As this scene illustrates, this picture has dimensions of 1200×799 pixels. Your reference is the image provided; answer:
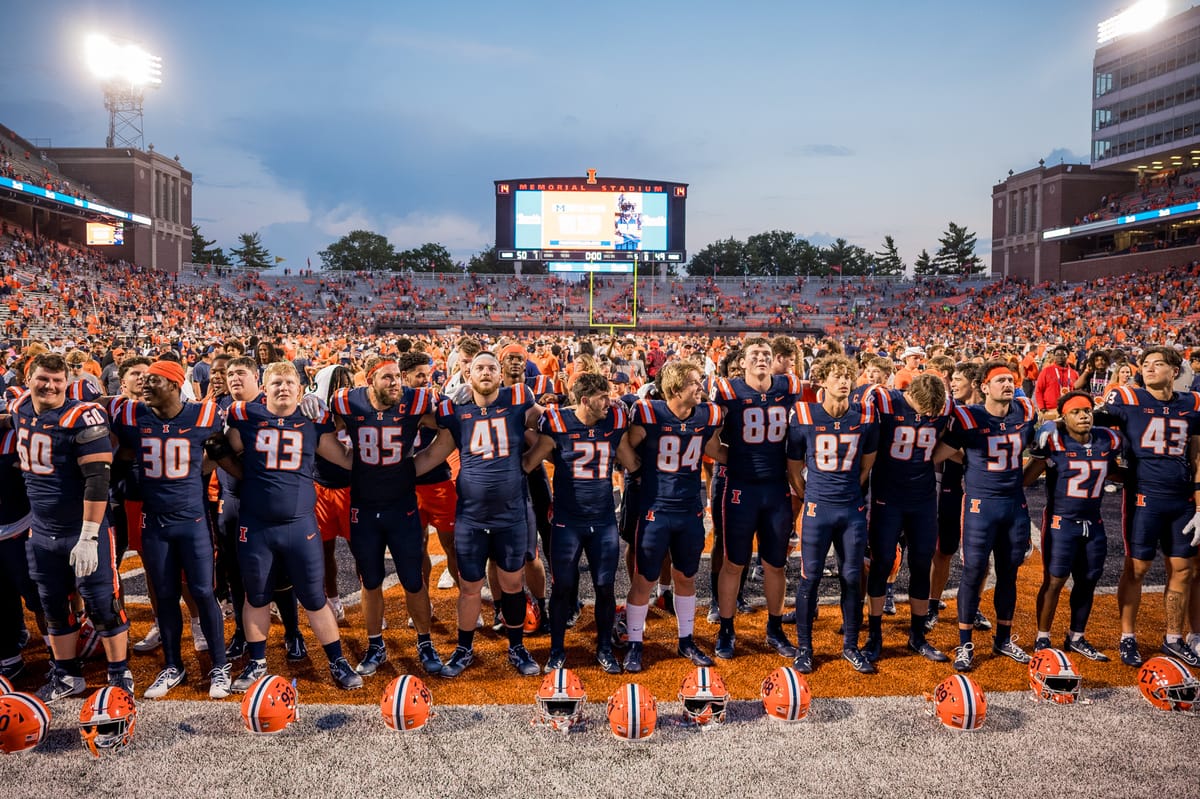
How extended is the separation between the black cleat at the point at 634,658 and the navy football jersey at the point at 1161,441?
358 cm

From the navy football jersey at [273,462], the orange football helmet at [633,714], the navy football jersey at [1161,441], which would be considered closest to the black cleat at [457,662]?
the orange football helmet at [633,714]

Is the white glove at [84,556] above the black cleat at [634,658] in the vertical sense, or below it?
above

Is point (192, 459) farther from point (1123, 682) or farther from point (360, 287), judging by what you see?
point (360, 287)

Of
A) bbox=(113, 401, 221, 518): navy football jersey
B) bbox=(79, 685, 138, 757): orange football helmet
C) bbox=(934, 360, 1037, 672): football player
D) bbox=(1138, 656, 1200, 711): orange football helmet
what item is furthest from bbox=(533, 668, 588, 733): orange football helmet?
bbox=(1138, 656, 1200, 711): orange football helmet

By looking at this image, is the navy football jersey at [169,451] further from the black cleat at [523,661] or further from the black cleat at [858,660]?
the black cleat at [858,660]

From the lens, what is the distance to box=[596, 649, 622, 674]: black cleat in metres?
4.96

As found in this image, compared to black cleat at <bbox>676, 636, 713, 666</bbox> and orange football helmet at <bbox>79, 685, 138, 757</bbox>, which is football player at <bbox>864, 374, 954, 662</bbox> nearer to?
black cleat at <bbox>676, 636, 713, 666</bbox>

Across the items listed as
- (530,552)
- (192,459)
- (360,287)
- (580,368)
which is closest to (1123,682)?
(530,552)

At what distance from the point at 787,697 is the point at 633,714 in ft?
2.95

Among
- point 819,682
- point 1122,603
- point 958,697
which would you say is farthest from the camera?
point 1122,603

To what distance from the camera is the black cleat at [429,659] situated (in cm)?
491

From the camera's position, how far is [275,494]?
4500 mm

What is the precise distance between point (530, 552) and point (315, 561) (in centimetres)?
154

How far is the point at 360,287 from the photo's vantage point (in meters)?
46.7
